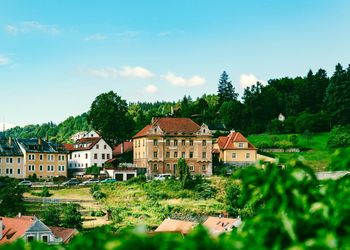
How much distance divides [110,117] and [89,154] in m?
5.29

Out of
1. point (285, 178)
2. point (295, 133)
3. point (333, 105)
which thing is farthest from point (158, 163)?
point (285, 178)

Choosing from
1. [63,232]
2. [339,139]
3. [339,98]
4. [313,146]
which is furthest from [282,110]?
[63,232]

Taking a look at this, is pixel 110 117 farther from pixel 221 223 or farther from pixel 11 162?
pixel 221 223

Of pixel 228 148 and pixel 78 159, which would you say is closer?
pixel 228 148

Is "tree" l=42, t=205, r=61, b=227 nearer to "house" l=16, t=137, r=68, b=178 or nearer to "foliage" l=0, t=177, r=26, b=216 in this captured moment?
"foliage" l=0, t=177, r=26, b=216

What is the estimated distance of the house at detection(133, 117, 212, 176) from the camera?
248 ft

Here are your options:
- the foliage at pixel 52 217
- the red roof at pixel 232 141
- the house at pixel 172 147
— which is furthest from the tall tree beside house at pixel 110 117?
the foliage at pixel 52 217

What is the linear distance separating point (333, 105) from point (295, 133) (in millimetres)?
8042

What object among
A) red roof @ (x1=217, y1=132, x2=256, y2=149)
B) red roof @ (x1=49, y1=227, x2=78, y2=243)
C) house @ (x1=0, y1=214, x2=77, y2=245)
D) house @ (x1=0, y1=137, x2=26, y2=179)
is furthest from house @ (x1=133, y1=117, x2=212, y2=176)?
house @ (x1=0, y1=214, x2=77, y2=245)

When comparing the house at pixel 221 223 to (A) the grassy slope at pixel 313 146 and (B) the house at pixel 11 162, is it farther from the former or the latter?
(B) the house at pixel 11 162

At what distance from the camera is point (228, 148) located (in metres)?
80.1

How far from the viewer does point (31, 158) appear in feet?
258

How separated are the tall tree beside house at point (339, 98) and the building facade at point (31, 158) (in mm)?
41061

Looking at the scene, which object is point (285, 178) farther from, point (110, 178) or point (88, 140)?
point (88, 140)
